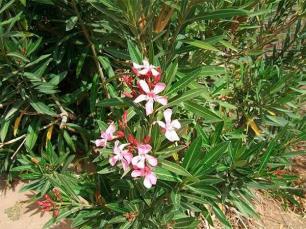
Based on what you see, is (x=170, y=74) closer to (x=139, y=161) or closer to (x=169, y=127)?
(x=169, y=127)

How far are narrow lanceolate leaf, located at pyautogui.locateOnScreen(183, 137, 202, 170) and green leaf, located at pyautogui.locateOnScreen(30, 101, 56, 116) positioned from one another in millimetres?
1014

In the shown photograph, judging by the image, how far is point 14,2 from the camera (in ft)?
7.76

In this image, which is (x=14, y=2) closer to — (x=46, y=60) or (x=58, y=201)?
(x=46, y=60)

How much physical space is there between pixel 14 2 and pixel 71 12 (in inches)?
12.8

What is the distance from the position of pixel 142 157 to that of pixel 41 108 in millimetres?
1110

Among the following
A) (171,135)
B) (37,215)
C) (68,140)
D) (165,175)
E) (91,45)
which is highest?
(171,135)

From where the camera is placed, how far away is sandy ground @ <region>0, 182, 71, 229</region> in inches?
110

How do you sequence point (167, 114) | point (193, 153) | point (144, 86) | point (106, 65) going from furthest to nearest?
point (106, 65)
point (193, 153)
point (167, 114)
point (144, 86)

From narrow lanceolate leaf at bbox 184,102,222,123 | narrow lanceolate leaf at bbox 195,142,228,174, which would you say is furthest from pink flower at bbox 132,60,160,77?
narrow lanceolate leaf at bbox 195,142,228,174

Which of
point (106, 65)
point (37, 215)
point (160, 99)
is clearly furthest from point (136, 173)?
point (37, 215)

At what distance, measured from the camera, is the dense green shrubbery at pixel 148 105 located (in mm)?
1872

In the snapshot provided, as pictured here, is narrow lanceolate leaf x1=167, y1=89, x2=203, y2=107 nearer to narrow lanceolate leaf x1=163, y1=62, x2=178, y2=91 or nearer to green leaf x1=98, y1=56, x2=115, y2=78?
narrow lanceolate leaf x1=163, y1=62, x2=178, y2=91

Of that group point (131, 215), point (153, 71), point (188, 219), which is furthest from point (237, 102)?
point (153, 71)

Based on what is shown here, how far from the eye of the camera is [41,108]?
8.39 ft
